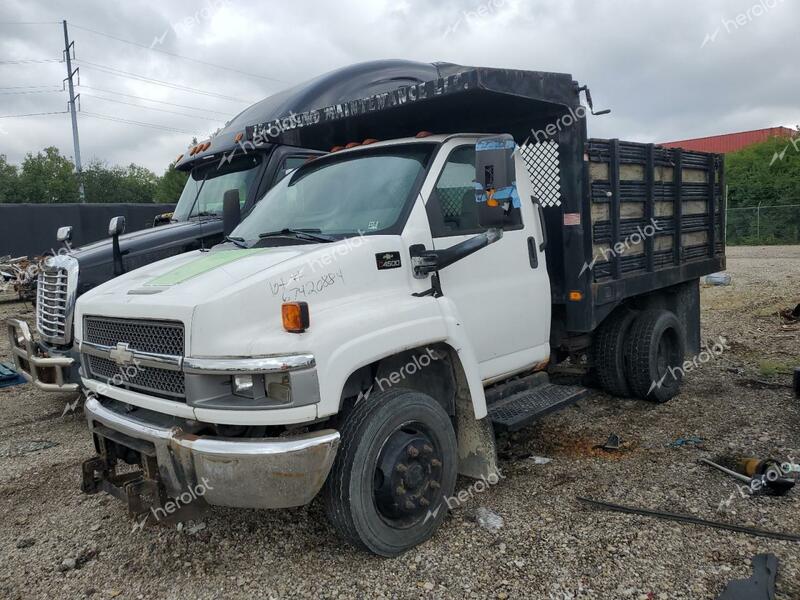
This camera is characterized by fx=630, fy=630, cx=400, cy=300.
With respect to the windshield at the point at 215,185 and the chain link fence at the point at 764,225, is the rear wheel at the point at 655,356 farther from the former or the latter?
the chain link fence at the point at 764,225

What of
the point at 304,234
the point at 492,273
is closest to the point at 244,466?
the point at 304,234

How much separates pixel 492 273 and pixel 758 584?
2.15 meters

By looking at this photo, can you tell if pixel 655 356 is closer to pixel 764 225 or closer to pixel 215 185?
pixel 215 185

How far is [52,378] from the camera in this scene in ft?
17.4

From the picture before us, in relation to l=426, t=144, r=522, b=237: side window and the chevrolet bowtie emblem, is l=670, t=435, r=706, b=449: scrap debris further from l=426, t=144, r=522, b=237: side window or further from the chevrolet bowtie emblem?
the chevrolet bowtie emblem

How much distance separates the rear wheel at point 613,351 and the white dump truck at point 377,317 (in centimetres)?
53

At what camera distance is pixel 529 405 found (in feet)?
13.9

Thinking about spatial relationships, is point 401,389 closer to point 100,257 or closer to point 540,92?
point 540,92

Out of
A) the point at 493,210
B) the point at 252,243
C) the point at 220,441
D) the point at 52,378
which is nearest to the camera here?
the point at 220,441

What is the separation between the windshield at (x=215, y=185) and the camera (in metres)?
6.38

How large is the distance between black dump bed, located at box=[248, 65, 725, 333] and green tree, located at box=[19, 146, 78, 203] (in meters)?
45.0

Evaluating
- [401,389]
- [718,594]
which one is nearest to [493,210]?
[401,389]

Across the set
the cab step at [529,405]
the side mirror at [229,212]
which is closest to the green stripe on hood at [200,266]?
the side mirror at [229,212]

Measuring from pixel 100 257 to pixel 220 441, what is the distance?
343cm
